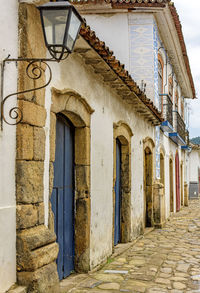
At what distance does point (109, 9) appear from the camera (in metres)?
10.6

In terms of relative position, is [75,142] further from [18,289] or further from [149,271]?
[18,289]

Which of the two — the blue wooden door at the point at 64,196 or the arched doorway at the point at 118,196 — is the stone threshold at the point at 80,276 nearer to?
the blue wooden door at the point at 64,196

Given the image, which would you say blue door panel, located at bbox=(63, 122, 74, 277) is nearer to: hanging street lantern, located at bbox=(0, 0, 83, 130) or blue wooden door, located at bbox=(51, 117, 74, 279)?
blue wooden door, located at bbox=(51, 117, 74, 279)

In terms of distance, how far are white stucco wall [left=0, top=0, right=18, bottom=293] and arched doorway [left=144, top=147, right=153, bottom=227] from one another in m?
7.28

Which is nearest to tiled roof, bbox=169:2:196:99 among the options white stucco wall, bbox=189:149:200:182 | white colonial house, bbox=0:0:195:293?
white colonial house, bbox=0:0:195:293

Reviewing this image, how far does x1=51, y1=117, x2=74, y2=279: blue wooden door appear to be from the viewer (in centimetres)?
501

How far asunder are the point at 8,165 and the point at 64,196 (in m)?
1.83

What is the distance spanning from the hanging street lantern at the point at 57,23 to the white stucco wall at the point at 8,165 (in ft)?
1.30

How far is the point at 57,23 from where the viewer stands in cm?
334

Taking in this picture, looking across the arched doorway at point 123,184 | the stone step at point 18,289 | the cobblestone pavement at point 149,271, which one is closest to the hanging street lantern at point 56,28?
the stone step at point 18,289

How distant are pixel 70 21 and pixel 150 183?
8.06 meters

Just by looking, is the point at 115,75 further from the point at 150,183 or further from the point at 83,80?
the point at 150,183

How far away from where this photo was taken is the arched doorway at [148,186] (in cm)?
1077

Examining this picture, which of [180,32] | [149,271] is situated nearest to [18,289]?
[149,271]
